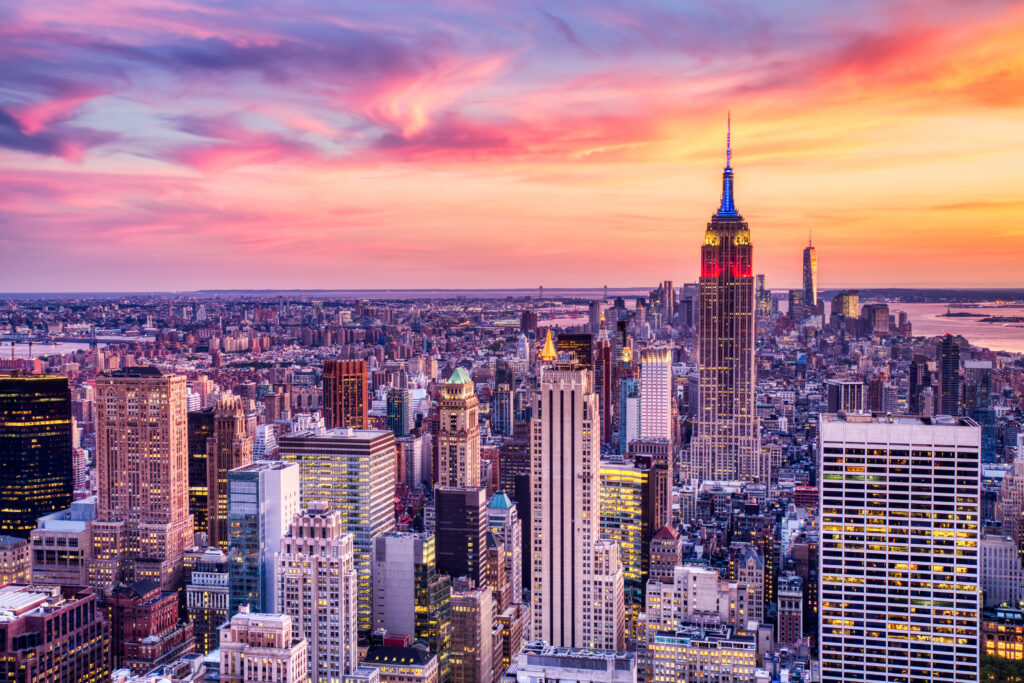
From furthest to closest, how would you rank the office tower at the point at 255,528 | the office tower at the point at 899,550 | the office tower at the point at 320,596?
the office tower at the point at 255,528 < the office tower at the point at 320,596 < the office tower at the point at 899,550

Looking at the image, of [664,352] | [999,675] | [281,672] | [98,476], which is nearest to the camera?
[281,672]

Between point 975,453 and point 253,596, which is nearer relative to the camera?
point 975,453

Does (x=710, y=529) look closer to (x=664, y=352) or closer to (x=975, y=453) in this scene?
(x=975, y=453)

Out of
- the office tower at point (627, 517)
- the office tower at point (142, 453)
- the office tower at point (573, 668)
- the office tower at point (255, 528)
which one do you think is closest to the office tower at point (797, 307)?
the office tower at point (627, 517)

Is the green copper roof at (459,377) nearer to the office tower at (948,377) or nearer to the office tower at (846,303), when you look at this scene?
the office tower at (846,303)

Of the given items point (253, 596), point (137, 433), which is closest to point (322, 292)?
point (137, 433)

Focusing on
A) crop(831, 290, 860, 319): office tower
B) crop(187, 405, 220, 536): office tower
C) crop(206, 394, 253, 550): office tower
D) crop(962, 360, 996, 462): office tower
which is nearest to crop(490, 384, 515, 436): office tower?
crop(206, 394, 253, 550): office tower
